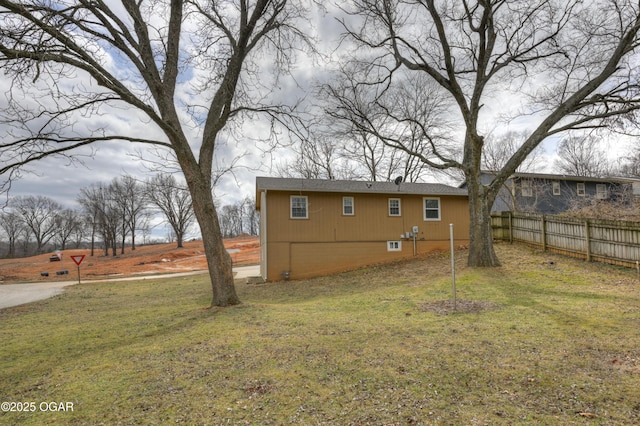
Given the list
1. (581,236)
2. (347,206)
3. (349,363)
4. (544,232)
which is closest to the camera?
(349,363)

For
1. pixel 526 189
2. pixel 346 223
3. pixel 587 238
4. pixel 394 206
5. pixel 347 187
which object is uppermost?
pixel 526 189

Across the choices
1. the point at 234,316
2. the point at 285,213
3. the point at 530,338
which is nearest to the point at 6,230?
the point at 285,213

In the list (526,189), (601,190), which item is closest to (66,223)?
(526,189)

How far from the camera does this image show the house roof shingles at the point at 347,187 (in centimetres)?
1505

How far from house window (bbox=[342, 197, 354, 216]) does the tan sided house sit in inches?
1.9

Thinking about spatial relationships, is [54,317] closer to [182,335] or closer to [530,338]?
[182,335]

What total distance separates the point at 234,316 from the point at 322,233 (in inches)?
353

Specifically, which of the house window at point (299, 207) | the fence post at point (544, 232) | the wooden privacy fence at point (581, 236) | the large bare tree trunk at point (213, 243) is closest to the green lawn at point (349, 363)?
the large bare tree trunk at point (213, 243)

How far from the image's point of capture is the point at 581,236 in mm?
11508

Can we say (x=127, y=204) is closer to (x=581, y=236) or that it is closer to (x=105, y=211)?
(x=105, y=211)

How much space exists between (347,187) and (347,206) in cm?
90

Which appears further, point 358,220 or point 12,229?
point 12,229

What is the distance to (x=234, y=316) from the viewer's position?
22.6 feet

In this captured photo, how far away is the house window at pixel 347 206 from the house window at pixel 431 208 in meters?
3.86
